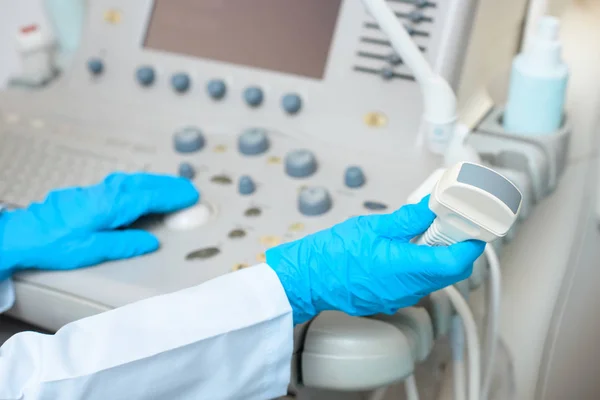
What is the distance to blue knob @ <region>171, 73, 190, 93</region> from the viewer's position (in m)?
0.91

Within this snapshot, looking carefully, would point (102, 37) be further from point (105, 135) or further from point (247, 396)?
point (247, 396)

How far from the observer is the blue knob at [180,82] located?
91cm

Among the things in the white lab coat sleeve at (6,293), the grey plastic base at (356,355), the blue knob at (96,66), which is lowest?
the white lab coat sleeve at (6,293)

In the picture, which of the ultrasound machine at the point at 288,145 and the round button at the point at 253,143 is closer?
the ultrasound machine at the point at 288,145

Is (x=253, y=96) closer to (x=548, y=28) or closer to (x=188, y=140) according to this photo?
(x=188, y=140)

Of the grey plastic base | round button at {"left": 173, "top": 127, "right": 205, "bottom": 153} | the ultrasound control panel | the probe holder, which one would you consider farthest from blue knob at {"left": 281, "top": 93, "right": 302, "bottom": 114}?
the grey plastic base

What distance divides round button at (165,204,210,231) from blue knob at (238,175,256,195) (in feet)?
0.15

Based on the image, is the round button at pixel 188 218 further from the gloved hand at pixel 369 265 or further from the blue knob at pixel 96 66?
the blue knob at pixel 96 66

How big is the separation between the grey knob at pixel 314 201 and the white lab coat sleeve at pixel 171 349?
135 millimetres

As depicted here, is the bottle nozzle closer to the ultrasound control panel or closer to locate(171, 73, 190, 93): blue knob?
the ultrasound control panel

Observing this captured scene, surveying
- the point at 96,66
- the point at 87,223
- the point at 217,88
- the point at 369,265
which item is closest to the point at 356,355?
the point at 369,265

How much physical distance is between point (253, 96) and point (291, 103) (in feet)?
0.18

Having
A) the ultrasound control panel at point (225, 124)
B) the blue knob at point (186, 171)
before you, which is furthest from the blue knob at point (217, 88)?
the blue knob at point (186, 171)

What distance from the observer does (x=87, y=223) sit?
713 mm
